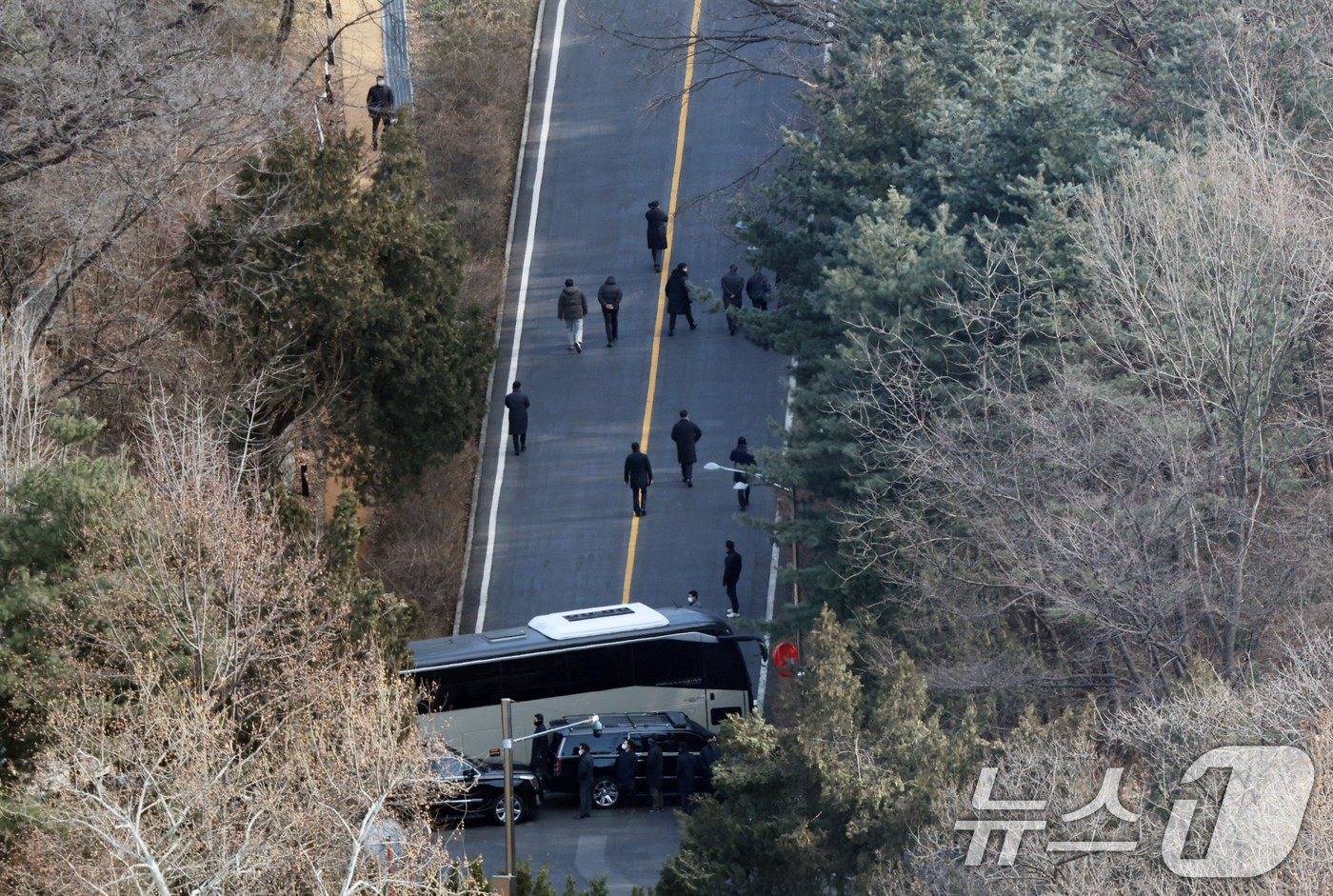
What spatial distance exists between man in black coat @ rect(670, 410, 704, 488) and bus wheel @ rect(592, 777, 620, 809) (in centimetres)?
713

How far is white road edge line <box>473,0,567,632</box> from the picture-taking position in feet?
100

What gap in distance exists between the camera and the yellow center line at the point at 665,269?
3028 cm

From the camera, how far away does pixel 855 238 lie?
23.7 meters

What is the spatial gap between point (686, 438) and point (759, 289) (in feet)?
14.4

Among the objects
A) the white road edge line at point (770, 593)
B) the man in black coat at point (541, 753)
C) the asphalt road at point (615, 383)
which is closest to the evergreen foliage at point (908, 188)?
the asphalt road at point (615, 383)

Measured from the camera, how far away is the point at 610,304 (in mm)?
33344

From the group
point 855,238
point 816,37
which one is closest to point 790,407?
point 855,238

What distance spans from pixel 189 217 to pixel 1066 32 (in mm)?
15740

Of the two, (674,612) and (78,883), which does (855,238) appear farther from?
(78,883)

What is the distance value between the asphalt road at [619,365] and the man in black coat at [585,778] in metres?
4.77

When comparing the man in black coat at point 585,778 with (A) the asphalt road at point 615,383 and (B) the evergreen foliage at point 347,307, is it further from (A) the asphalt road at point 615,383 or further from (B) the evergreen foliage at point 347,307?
(B) the evergreen foliage at point 347,307

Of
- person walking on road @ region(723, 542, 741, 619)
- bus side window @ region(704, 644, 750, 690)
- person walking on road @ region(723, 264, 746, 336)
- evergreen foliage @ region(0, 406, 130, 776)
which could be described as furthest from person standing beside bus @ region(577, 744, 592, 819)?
person walking on road @ region(723, 264, 746, 336)

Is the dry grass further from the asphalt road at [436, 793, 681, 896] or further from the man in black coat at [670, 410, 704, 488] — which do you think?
the asphalt road at [436, 793, 681, 896]

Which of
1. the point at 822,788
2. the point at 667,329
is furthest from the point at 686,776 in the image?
the point at 667,329
